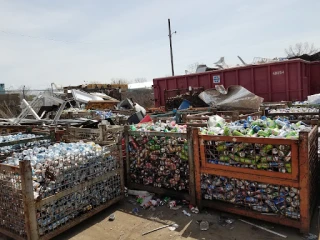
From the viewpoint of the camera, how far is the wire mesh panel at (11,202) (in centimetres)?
302

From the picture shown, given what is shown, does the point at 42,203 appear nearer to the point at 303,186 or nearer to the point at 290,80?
the point at 303,186

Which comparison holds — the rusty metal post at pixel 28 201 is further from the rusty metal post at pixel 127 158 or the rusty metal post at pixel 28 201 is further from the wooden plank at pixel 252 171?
the wooden plank at pixel 252 171

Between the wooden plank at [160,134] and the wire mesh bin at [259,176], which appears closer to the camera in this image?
the wire mesh bin at [259,176]

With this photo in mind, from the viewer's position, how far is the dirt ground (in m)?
3.05

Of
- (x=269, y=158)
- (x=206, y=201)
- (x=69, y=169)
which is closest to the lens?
(x=269, y=158)

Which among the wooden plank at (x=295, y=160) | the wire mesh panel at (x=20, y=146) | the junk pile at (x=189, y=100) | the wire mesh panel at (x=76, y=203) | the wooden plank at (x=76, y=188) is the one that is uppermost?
the junk pile at (x=189, y=100)

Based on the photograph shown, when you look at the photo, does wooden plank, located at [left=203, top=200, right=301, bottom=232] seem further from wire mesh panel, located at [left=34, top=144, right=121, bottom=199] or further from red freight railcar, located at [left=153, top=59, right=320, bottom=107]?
red freight railcar, located at [left=153, top=59, right=320, bottom=107]

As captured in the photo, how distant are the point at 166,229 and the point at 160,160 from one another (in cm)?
109

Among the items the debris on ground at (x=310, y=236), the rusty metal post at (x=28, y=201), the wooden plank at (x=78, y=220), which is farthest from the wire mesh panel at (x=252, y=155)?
the rusty metal post at (x=28, y=201)

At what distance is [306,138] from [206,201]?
1529 mm

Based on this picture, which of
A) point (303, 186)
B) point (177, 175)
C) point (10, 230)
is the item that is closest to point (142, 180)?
point (177, 175)

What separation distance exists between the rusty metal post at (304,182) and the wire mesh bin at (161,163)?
1.35 metres

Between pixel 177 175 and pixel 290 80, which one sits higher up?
pixel 290 80

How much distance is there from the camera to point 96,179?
3641 mm
